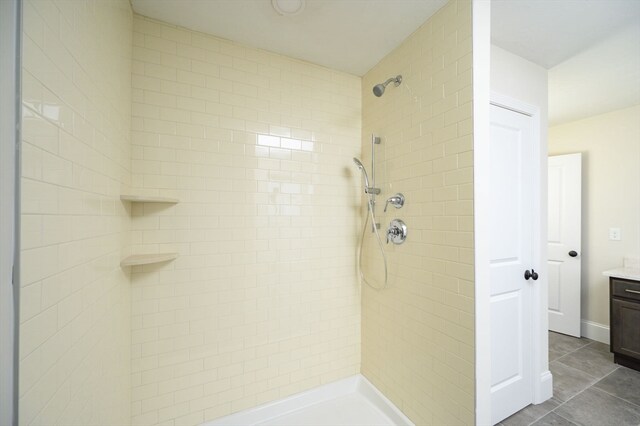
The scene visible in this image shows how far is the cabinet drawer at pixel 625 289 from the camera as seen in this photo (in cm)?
230

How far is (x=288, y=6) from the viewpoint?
1394mm

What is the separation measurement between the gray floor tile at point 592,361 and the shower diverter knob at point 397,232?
2.38 meters

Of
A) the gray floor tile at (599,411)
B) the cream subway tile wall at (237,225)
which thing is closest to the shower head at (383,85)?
the cream subway tile wall at (237,225)

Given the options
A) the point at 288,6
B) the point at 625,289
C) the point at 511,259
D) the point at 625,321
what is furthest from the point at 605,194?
the point at 288,6

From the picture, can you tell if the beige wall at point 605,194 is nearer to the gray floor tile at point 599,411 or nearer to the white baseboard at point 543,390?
the gray floor tile at point 599,411

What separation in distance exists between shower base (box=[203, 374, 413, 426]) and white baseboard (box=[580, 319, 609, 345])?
289 cm

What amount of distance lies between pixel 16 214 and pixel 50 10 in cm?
54

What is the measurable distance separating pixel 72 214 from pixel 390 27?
1859mm

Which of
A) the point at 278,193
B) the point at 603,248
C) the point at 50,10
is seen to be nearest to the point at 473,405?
the point at 278,193

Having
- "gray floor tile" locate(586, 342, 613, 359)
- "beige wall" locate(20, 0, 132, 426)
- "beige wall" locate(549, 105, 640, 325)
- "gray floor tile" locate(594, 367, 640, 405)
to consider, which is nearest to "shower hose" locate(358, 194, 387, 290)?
"beige wall" locate(20, 0, 132, 426)

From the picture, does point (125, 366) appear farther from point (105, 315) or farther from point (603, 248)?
point (603, 248)

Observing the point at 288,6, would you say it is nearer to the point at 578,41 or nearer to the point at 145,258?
the point at 145,258

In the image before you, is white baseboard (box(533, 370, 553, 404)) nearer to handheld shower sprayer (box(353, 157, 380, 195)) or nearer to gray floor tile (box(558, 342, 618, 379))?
gray floor tile (box(558, 342, 618, 379))

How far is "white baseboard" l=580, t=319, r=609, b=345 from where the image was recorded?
2.79m
